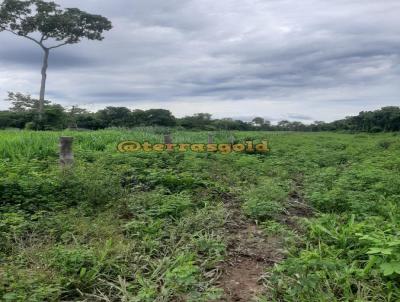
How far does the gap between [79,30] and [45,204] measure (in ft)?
90.0

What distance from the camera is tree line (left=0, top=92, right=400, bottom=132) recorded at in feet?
93.8

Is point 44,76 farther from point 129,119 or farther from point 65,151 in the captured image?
point 65,151

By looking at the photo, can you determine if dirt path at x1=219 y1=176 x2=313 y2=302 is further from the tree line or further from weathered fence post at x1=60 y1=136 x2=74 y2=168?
the tree line

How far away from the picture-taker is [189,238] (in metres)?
3.73

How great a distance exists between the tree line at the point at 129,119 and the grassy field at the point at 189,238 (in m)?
22.8

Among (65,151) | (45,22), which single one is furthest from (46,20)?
(65,151)

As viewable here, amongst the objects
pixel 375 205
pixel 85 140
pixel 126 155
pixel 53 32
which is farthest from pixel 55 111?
pixel 375 205

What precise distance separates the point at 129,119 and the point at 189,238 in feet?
116

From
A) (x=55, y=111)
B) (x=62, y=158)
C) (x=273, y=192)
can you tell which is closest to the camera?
(x=273, y=192)

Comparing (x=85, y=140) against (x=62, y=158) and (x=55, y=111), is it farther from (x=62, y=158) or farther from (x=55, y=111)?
(x=55, y=111)

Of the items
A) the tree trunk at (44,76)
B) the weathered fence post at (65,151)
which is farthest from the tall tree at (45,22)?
the weathered fence post at (65,151)

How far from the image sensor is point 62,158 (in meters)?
5.71

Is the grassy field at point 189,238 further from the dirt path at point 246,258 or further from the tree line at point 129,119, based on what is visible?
the tree line at point 129,119

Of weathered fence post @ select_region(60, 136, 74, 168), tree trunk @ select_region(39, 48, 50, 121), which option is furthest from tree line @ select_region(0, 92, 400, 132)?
weathered fence post @ select_region(60, 136, 74, 168)
